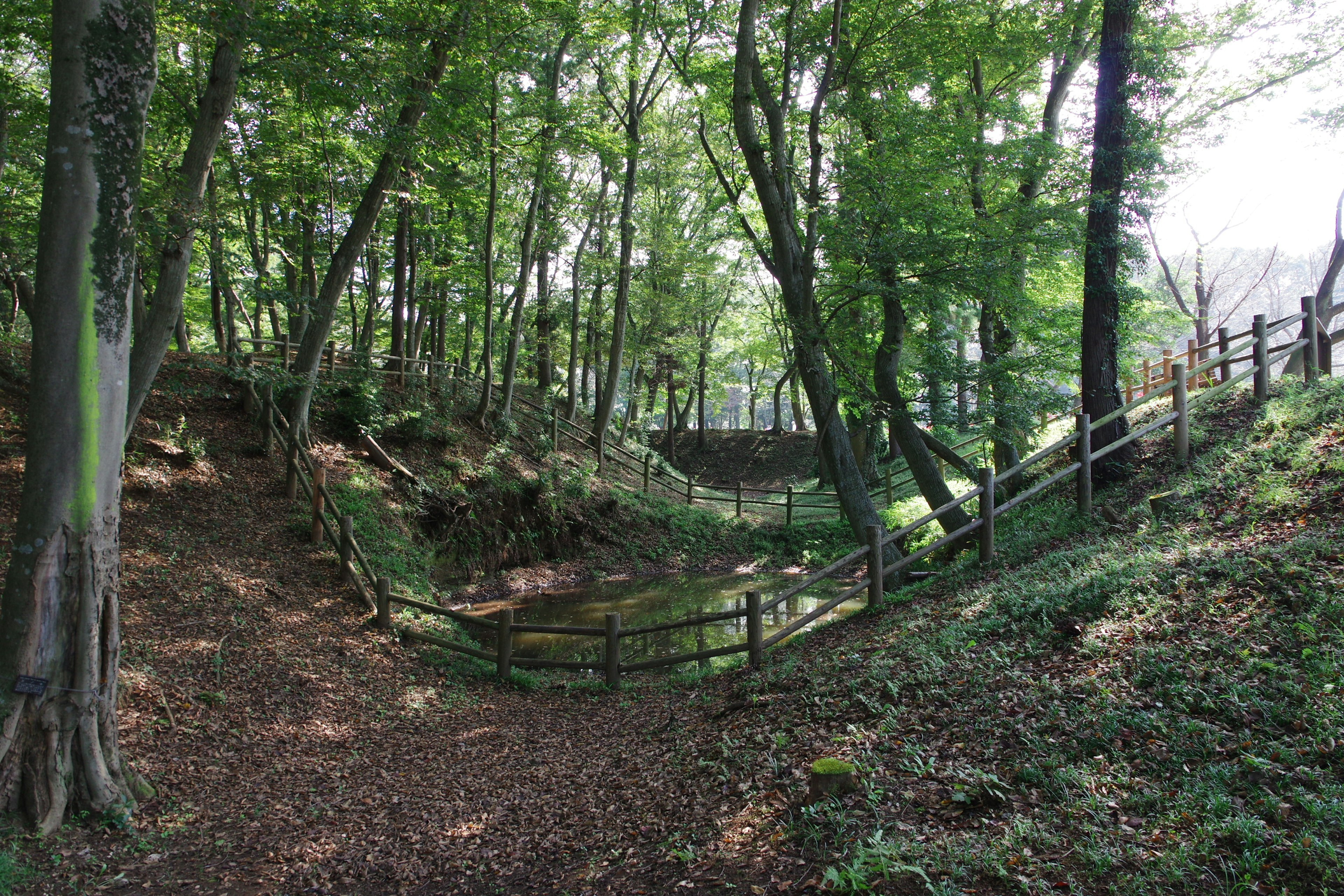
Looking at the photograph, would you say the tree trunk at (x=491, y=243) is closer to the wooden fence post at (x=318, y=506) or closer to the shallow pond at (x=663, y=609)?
the shallow pond at (x=663, y=609)

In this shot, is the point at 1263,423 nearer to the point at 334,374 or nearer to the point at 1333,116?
the point at 1333,116

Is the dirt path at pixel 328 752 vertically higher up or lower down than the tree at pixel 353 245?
lower down

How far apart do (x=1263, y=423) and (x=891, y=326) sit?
5.37m

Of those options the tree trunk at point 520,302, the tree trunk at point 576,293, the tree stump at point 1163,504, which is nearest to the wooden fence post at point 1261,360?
the tree stump at point 1163,504

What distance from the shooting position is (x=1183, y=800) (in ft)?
11.4

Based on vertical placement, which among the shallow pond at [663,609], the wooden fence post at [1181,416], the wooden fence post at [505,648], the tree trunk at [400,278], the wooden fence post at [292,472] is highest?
the tree trunk at [400,278]

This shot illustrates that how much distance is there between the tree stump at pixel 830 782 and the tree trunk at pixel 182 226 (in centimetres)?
739

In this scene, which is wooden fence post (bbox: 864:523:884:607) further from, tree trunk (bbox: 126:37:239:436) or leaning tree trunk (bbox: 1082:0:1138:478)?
tree trunk (bbox: 126:37:239:436)

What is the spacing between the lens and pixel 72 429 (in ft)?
14.6

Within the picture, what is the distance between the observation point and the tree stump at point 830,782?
4250 millimetres

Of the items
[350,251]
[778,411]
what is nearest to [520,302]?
[350,251]

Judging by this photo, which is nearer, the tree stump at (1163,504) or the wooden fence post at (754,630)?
→ the tree stump at (1163,504)

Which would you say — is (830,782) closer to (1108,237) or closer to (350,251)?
(1108,237)

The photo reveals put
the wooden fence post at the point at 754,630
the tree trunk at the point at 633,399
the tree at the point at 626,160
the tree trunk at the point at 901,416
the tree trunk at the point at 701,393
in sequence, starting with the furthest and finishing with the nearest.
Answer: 1. the tree trunk at the point at 701,393
2. the tree trunk at the point at 633,399
3. the tree at the point at 626,160
4. the tree trunk at the point at 901,416
5. the wooden fence post at the point at 754,630
